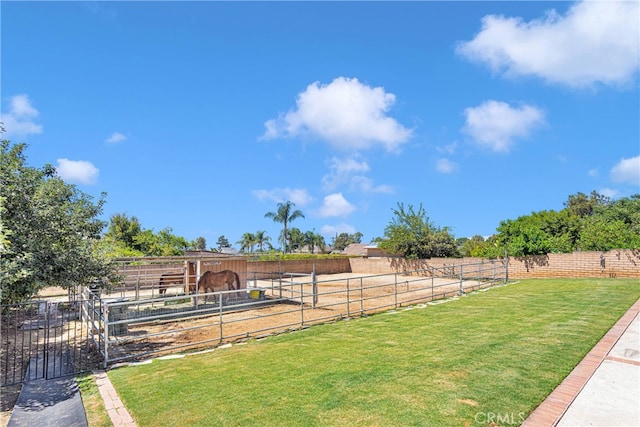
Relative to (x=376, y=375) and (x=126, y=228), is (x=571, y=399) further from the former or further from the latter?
(x=126, y=228)

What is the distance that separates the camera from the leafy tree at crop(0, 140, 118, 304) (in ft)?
20.4

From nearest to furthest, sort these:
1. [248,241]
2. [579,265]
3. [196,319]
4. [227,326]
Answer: [227,326] → [196,319] → [579,265] → [248,241]

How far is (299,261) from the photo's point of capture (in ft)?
100

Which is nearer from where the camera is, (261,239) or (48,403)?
(48,403)

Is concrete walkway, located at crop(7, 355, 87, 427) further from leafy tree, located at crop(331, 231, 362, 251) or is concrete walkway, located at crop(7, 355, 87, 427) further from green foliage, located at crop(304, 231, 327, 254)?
leafy tree, located at crop(331, 231, 362, 251)

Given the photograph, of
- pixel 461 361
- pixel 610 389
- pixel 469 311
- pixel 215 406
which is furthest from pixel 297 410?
pixel 469 311

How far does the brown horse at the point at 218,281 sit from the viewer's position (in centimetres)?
1498

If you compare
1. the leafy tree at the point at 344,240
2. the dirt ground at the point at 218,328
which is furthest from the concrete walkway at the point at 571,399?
the leafy tree at the point at 344,240

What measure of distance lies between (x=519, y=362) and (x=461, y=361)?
0.88 metres

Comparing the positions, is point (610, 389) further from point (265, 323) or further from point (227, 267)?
point (227, 267)

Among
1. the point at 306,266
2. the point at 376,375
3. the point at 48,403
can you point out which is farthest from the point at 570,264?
the point at 48,403

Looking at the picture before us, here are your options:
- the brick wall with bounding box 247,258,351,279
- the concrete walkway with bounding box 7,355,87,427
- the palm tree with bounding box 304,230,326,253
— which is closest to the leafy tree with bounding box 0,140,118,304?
the concrete walkway with bounding box 7,355,87,427

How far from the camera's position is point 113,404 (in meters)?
5.28

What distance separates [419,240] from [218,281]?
714 inches
